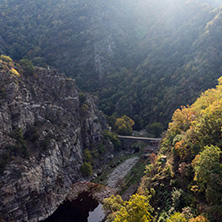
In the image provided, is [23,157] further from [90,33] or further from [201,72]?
[90,33]

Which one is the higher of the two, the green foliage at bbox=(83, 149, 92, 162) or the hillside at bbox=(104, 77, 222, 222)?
the green foliage at bbox=(83, 149, 92, 162)

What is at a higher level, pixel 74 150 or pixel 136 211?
pixel 74 150

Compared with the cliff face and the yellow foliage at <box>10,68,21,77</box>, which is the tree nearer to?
the cliff face

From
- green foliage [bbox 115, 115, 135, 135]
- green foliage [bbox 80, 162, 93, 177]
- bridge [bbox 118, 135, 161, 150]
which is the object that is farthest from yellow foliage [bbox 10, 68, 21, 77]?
green foliage [bbox 115, 115, 135, 135]

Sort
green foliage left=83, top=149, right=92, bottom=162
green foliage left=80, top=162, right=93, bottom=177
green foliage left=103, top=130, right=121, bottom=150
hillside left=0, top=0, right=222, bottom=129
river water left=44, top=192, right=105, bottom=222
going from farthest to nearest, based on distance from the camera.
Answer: hillside left=0, top=0, right=222, bottom=129 < green foliage left=103, top=130, right=121, bottom=150 < green foliage left=83, top=149, right=92, bottom=162 < green foliage left=80, top=162, right=93, bottom=177 < river water left=44, top=192, right=105, bottom=222

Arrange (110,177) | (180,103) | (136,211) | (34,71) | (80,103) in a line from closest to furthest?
(136,211), (110,177), (34,71), (80,103), (180,103)

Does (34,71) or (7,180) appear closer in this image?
(7,180)

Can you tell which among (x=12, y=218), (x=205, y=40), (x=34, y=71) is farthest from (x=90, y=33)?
(x=12, y=218)

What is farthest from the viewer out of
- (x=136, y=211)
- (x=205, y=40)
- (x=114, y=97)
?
(x=114, y=97)
